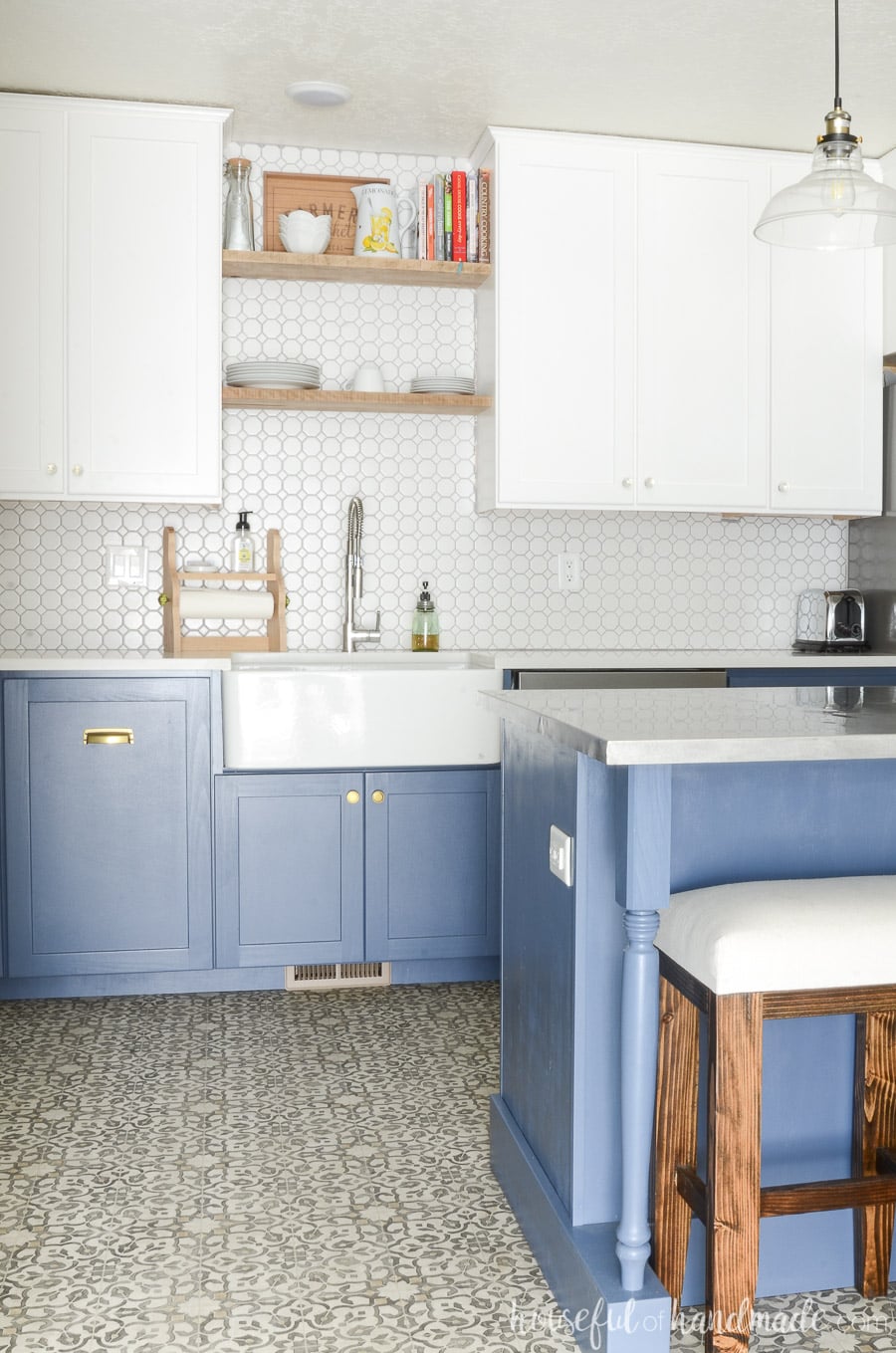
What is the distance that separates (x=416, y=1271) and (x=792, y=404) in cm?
290

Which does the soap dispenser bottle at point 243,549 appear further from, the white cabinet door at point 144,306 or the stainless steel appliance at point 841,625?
the stainless steel appliance at point 841,625

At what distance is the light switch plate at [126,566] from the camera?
12.6 feet

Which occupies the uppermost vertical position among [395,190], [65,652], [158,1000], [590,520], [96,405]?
[395,190]

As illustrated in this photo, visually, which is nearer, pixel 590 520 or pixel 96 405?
pixel 96 405

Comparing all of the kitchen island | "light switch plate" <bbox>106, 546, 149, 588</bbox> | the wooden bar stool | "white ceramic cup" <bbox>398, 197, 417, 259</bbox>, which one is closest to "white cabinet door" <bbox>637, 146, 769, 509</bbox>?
"white ceramic cup" <bbox>398, 197, 417, 259</bbox>

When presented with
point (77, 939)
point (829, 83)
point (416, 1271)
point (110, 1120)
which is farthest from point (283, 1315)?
point (829, 83)

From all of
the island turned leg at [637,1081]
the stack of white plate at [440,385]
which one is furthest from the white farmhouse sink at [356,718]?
the island turned leg at [637,1081]

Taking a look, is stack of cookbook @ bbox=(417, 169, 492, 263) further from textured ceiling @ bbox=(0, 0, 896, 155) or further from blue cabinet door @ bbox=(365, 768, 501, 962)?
blue cabinet door @ bbox=(365, 768, 501, 962)

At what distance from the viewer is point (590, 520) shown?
13.5 ft

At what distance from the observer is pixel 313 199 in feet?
12.7

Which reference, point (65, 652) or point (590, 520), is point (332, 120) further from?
point (65, 652)

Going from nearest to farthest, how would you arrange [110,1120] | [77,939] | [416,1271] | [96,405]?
1. [416,1271]
2. [110,1120]
3. [77,939]
4. [96,405]

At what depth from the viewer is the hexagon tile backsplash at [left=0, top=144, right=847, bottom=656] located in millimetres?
3826

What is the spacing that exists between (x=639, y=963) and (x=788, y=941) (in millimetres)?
201
